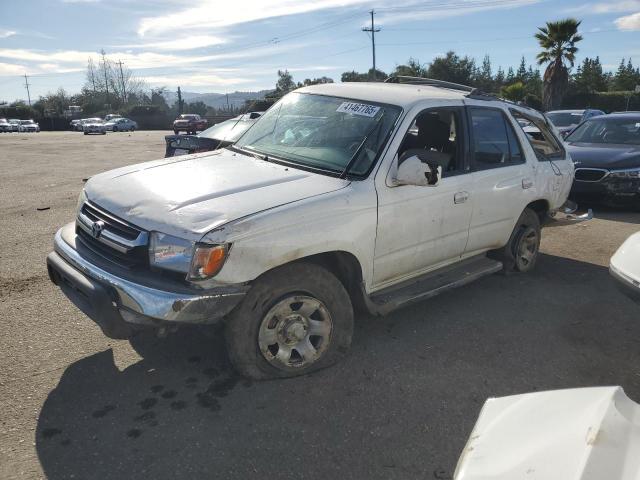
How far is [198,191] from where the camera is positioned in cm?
323

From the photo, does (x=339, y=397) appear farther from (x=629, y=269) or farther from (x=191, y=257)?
(x=629, y=269)

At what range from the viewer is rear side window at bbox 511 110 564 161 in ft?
17.4

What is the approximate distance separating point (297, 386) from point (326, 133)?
1.88 metres

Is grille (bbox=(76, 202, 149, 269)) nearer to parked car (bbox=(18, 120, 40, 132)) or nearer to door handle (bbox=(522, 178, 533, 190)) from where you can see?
door handle (bbox=(522, 178, 533, 190))

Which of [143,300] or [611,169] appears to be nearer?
[143,300]

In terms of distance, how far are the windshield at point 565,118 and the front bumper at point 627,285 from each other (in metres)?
13.1

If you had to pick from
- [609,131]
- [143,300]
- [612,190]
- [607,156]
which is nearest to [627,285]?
[143,300]

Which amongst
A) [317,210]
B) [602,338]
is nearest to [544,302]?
[602,338]

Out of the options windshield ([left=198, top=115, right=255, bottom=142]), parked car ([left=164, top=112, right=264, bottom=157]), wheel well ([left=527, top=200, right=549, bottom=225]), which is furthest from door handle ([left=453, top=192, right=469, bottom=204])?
windshield ([left=198, top=115, right=255, bottom=142])

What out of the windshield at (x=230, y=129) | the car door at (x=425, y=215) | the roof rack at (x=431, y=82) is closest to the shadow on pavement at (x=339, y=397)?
the car door at (x=425, y=215)

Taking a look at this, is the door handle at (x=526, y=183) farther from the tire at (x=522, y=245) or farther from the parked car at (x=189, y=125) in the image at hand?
the parked car at (x=189, y=125)

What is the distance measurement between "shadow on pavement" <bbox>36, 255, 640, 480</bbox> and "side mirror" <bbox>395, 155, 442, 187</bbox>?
1251 millimetres

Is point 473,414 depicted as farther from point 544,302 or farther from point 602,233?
point 602,233

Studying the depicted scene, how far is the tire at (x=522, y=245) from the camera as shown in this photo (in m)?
5.16
